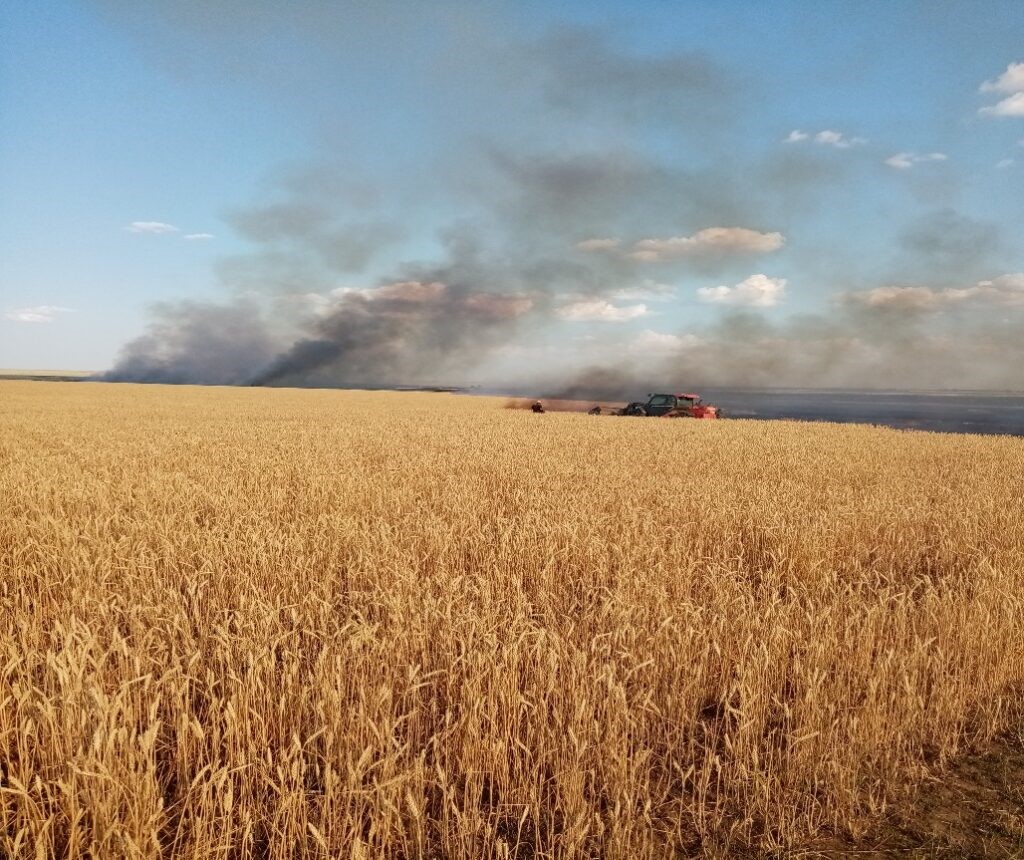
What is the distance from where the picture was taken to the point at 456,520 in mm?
8133

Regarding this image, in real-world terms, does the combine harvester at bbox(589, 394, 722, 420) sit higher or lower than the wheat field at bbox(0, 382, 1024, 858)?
higher

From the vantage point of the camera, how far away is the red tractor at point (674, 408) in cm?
4147

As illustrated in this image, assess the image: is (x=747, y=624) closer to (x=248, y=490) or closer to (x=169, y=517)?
(x=169, y=517)

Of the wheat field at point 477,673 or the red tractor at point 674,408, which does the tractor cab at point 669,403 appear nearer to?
the red tractor at point 674,408

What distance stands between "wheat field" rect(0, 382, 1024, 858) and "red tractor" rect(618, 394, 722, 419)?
32.4m

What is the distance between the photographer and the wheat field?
9.29ft

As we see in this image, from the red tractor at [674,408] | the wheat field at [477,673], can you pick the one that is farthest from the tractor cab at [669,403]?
the wheat field at [477,673]

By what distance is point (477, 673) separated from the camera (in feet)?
11.8

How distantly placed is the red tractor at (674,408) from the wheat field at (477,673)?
3237 cm

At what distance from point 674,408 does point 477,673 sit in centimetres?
4061

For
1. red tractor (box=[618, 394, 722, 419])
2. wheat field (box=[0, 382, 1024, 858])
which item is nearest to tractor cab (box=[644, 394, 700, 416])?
red tractor (box=[618, 394, 722, 419])

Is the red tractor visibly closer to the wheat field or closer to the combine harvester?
the combine harvester

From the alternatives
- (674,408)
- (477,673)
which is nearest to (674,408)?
(674,408)

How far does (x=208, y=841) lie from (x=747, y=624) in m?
3.74
